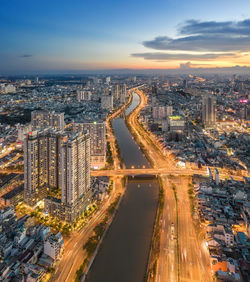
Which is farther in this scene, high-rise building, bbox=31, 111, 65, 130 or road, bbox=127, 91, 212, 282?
high-rise building, bbox=31, 111, 65, 130

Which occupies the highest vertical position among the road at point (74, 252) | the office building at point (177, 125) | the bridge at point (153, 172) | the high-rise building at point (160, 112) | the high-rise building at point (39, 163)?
the high-rise building at point (160, 112)

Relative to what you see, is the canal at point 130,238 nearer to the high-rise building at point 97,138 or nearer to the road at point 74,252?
the road at point 74,252

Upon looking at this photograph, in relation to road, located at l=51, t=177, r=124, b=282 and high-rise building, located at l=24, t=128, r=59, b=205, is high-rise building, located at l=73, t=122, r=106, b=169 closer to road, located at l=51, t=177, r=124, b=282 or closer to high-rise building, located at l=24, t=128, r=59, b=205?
high-rise building, located at l=24, t=128, r=59, b=205

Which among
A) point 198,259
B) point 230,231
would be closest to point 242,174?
point 230,231

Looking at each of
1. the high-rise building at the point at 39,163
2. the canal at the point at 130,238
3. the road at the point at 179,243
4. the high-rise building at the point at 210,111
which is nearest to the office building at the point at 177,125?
the high-rise building at the point at 210,111

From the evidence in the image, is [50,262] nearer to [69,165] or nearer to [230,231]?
[69,165]

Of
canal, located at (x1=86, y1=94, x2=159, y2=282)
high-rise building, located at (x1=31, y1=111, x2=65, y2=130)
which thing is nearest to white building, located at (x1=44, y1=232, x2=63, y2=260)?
canal, located at (x1=86, y1=94, x2=159, y2=282)

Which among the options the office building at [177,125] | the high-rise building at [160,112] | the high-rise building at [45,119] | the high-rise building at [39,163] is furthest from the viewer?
the high-rise building at [160,112]
